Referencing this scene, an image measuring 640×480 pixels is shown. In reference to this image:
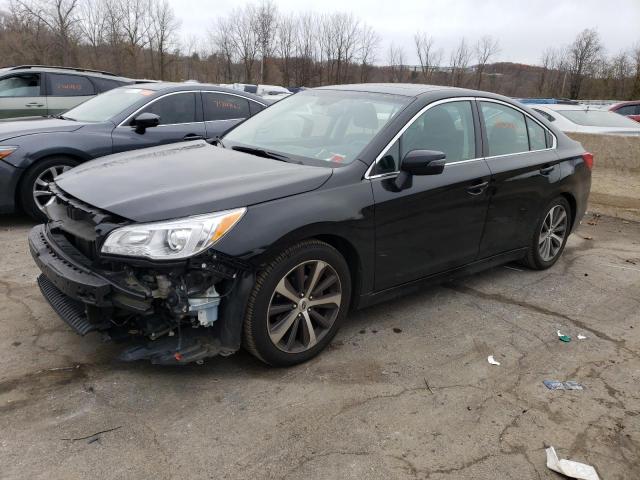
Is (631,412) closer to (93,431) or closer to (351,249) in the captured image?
(351,249)

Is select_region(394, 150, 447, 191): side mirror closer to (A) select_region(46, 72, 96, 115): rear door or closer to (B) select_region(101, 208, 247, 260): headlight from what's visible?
(B) select_region(101, 208, 247, 260): headlight

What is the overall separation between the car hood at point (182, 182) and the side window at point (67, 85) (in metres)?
6.25

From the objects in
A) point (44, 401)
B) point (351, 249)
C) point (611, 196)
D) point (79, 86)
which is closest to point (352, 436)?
point (351, 249)

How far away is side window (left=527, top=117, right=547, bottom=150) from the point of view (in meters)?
4.90

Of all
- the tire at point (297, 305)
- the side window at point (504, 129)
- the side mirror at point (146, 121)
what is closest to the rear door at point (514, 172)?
the side window at point (504, 129)

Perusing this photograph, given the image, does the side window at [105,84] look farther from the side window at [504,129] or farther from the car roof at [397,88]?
the side window at [504,129]

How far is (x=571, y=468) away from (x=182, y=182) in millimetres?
2532

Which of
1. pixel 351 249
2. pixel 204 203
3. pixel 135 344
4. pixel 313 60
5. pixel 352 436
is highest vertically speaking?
pixel 313 60

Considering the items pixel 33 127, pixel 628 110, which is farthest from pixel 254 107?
pixel 628 110

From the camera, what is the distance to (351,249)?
346 cm

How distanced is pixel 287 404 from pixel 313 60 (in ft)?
148

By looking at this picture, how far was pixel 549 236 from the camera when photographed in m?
5.29

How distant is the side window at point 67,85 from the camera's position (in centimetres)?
920

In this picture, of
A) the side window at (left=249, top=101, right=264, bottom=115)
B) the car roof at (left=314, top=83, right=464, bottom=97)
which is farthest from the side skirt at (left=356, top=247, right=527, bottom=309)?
the side window at (left=249, top=101, right=264, bottom=115)
